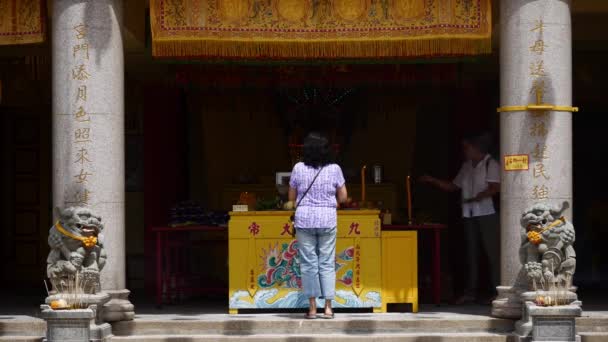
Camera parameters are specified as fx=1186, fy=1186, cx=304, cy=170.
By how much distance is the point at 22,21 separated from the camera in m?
11.4

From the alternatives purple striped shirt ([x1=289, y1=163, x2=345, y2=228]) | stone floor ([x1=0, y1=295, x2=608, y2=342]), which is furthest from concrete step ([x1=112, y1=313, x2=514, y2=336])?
purple striped shirt ([x1=289, y1=163, x2=345, y2=228])

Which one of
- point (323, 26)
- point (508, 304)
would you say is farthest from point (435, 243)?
point (323, 26)

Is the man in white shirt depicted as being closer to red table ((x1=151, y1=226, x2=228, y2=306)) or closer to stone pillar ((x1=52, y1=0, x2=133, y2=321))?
red table ((x1=151, y1=226, x2=228, y2=306))

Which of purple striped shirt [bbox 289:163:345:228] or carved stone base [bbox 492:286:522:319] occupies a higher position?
purple striped shirt [bbox 289:163:345:228]

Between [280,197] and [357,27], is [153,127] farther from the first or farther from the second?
[357,27]

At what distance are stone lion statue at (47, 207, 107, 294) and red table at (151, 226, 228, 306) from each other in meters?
1.84

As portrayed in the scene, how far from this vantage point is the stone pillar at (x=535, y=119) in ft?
35.2

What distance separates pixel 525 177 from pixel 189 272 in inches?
181

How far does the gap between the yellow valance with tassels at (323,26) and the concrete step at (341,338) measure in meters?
2.69

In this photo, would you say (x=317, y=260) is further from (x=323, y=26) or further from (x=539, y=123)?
(x=539, y=123)

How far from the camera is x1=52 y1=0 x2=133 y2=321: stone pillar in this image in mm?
10797

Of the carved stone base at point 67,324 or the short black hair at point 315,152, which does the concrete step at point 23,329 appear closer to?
the carved stone base at point 67,324

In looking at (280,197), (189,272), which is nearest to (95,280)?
(280,197)

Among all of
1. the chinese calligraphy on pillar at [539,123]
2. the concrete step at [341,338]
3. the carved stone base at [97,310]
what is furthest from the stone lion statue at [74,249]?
the chinese calligraphy on pillar at [539,123]
